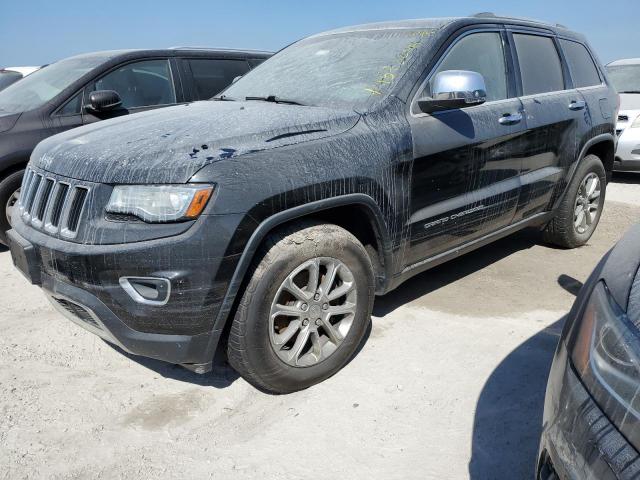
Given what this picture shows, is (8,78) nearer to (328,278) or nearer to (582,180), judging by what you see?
(328,278)

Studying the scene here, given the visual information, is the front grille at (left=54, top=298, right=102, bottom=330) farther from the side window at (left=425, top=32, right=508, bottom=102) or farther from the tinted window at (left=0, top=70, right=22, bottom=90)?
the tinted window at (left=0, top=70, right=22, bottom=90)

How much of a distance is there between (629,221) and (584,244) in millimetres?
1318

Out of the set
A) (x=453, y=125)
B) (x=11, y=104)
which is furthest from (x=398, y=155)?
(x=11, y=104)

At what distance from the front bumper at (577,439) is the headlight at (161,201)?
1.43m

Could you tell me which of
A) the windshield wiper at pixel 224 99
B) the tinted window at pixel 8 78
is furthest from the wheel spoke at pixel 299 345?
the tinted window at pixel 8 78

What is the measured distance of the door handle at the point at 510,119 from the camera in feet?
11.7

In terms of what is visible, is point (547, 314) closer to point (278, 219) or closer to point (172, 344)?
point (278, 219)

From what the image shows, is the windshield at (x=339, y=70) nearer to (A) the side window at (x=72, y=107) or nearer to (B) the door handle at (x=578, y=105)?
(B) the door handle at (x=578, y=105)

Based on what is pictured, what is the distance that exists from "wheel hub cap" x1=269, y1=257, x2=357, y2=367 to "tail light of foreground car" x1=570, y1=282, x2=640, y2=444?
126cm

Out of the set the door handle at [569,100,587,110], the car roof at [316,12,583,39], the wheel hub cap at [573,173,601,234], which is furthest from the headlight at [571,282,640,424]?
the wheel hub cap at [573,173,601,234]

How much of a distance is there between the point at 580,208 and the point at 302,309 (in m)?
3.22

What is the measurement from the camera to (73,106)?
496cm

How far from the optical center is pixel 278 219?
2.42m

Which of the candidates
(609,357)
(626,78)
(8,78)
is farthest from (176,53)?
(626,78)
